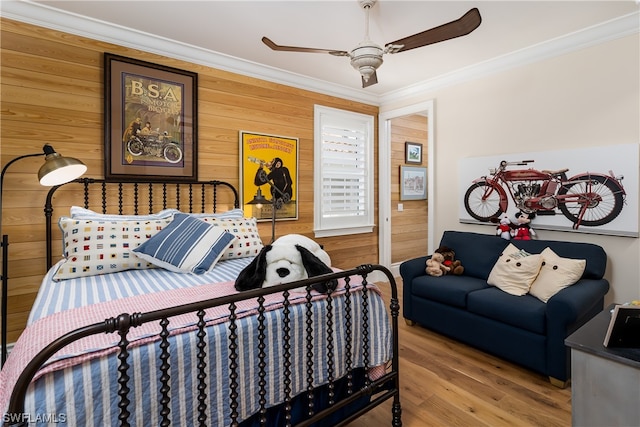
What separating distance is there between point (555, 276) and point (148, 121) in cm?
353

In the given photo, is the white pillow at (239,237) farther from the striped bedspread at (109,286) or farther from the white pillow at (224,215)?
the striped bedspread at (109,286)

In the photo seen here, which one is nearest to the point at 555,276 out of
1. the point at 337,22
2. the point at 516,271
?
the point at 516,271

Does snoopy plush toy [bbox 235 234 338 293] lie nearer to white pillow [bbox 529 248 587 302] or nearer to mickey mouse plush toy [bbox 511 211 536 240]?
white pillow [bbox 529 248 587 302]

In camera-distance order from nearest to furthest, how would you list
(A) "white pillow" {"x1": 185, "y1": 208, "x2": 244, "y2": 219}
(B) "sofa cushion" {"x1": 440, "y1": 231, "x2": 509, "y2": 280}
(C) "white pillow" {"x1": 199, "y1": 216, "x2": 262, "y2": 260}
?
(C) "white pillow" {"x1": 199, "y1": 216, "x2": 262, "y2": 260} → (A) "white pillow" {"x1": 185, "y1": 208, "x2": 244, "y2": 219} → (B) "sofa cushion" {"x1": 440, "y1": 231, "x2": 509, "y2": 280}

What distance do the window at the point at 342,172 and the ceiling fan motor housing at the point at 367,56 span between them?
1858mm

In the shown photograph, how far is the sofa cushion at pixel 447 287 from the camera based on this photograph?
108 inches

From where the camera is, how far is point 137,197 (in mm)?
2863

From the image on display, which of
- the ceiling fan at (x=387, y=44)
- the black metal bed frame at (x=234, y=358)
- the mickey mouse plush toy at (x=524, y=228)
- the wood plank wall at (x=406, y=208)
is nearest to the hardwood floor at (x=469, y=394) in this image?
the black metal bed frame at (x=234, y=358)

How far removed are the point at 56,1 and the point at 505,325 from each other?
3977 millimetres

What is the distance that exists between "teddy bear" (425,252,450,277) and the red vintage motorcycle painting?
705 millimetres

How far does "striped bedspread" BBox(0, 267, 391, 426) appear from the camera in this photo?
999mm

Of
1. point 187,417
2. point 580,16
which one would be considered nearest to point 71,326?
point 187,417

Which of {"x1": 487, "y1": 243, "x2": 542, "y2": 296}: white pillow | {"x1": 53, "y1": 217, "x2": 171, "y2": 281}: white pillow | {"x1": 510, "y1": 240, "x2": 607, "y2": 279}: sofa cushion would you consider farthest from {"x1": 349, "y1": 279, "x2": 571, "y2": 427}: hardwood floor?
{"x1": 53, "y1": 217, "x2": 171, "y2": 281}: white pillow

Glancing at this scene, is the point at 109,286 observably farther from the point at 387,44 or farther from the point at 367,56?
the point at 387,44
